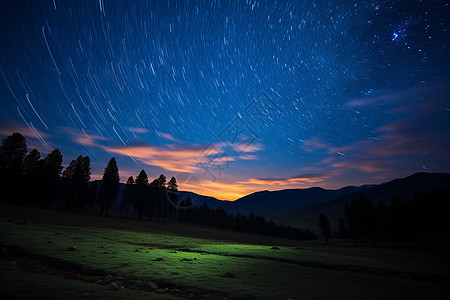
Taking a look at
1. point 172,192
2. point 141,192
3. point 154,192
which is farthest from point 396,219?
point 141,192

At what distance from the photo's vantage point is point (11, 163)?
5238cm

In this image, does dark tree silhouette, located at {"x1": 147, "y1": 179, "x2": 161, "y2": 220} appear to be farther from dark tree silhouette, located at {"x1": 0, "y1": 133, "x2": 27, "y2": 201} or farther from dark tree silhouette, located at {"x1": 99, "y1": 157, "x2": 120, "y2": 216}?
dark tree silhouette, located at {"x1": 0, "y1": 133, "x2": 27, "y2": 201}

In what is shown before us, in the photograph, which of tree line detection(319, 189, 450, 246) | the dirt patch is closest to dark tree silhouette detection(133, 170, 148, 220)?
the dirt patch

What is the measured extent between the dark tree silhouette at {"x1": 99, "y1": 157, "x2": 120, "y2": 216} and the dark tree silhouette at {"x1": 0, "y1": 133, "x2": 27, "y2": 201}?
19962 mm

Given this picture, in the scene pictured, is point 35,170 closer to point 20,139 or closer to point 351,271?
point 20,139

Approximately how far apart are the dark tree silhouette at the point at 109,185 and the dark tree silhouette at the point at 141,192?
833 cm

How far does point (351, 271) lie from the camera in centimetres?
2077

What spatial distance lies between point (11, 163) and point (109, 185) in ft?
78.5

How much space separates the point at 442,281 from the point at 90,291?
32303 millimetres

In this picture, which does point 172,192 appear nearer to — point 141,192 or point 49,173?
point 141,192

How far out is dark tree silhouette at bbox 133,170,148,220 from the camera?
239 feet

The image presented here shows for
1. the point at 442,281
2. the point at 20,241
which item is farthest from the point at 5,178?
the point at 442,281

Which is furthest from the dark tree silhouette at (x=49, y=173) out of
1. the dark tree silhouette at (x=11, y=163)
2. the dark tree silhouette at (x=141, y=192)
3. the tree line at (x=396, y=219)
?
the tree line at (x=396, y=219)

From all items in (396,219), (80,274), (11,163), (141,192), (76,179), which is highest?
(11,163)
